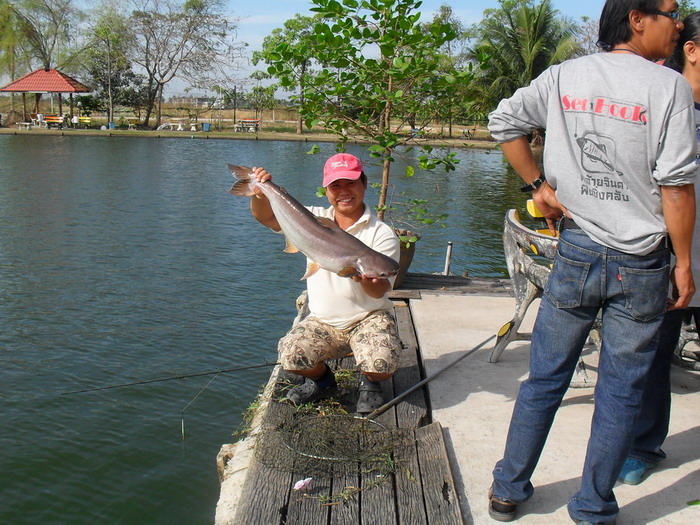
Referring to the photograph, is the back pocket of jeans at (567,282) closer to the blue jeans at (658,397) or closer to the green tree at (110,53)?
the blue jeans at (658,397)

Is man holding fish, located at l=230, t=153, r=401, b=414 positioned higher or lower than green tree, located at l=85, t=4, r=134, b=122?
lower

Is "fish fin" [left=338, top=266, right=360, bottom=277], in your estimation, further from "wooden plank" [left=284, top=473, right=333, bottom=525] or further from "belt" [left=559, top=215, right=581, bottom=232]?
"belt" [left=559, top=215, right=581, bottom=232]

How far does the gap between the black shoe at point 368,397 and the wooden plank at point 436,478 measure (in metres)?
0.34

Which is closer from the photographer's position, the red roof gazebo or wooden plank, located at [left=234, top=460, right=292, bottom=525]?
wooden plank, located at [left=234, top=460, right=292, bottom=525]

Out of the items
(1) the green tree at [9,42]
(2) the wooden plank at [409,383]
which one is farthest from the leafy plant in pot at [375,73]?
(1) the green tree at [9,42]

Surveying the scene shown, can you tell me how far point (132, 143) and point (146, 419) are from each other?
35.1 meters

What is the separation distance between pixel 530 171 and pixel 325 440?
1.86 metres

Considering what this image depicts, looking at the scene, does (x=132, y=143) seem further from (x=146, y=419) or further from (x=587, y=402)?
(x=587, y=402)

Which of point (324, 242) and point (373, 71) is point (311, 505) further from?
point (373, 71)

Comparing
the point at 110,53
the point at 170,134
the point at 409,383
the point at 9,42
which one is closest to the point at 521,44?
the point at 170,134

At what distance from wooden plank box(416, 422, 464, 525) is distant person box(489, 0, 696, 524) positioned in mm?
480

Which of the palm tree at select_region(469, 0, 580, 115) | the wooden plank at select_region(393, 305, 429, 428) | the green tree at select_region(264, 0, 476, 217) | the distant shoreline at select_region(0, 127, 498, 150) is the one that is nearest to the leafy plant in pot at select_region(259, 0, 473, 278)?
the green tree at select_region(264, 0, 476, 217)

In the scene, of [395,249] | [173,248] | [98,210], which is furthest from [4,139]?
[395,249]

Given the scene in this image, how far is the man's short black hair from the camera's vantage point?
2.86 meters
